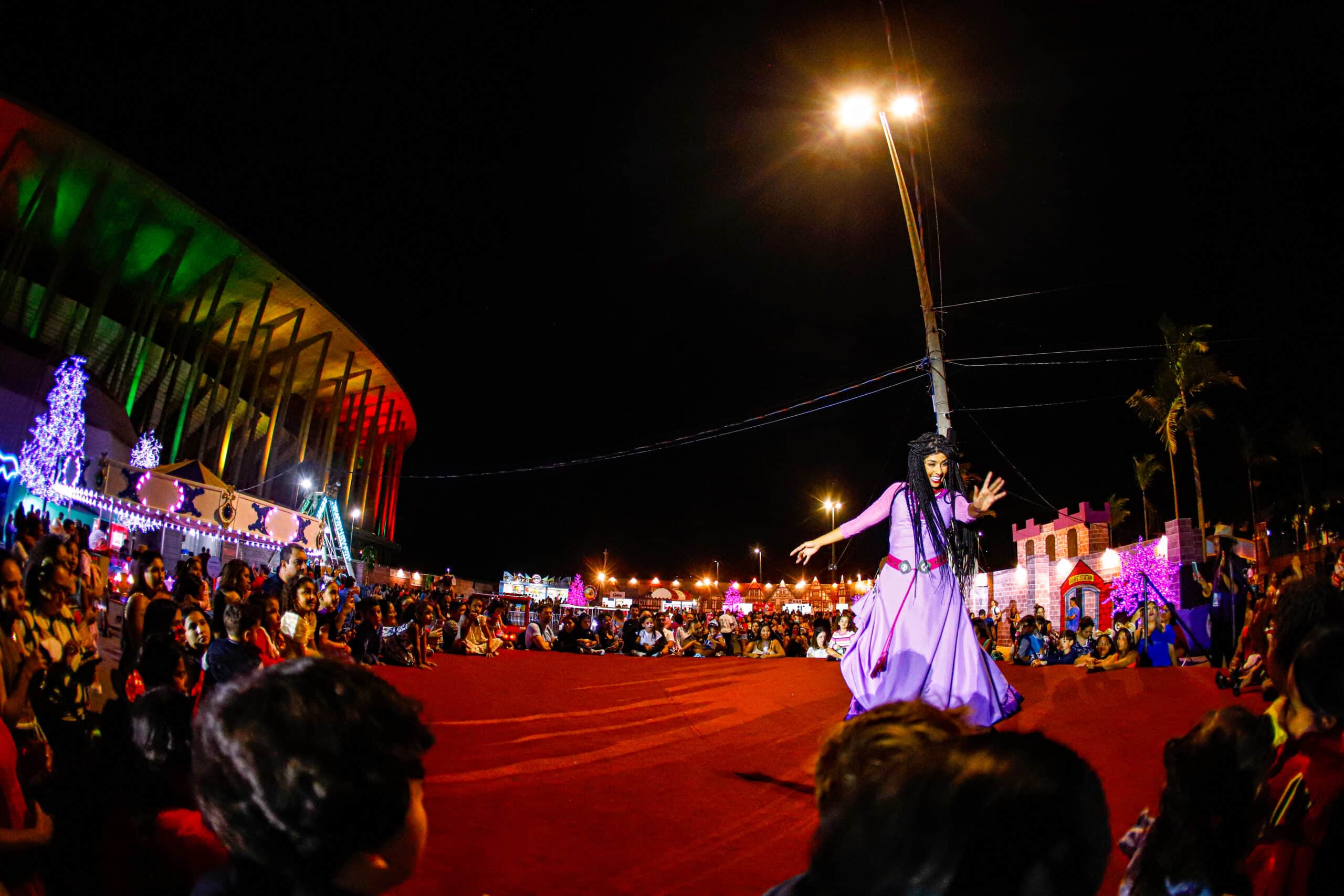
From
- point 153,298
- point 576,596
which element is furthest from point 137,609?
point 576,596

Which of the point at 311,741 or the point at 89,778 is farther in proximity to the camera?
the point at 89,778

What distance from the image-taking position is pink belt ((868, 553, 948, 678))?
15.3ft

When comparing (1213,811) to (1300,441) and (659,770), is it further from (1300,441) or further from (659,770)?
(1300,441)

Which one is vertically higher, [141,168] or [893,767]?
[141,168]

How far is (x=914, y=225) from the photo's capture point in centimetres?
1003

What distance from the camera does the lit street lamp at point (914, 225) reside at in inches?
352

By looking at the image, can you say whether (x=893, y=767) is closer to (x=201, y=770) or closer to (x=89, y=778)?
(x=201, y=770)

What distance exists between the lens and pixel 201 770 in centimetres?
115

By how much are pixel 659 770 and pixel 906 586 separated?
1941 millimetres

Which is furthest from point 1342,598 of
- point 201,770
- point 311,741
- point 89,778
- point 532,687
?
point 532,687

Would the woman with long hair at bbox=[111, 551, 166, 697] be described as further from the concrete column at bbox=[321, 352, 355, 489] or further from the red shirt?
the concrete column at bbox=[321, 352, 355, 489]

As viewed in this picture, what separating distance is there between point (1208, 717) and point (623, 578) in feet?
235

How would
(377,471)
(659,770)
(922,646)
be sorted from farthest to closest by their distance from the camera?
(377,471)
(659,770)
(922,646)

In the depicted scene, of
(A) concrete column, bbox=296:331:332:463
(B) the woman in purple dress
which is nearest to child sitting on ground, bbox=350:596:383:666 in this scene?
(B) the woman in purple dress
